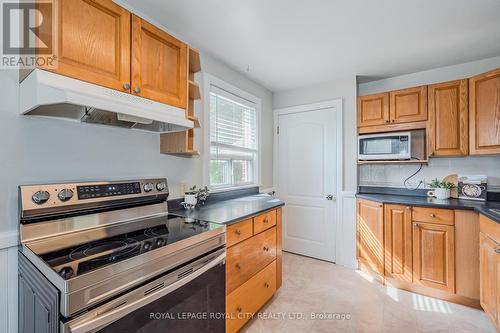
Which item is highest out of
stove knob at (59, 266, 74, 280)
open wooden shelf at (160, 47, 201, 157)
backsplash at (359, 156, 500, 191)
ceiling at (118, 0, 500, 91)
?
ceiling at (118, 0, 500, 91)

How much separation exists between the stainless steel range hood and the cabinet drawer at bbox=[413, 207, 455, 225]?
2.29 m

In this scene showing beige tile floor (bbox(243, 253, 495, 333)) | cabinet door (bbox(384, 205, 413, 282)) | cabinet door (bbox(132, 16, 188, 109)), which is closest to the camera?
cabinet door (bbox(132, 16, 188, 109))

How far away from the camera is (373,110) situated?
2.81m

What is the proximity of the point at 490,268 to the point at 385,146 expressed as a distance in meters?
1.40

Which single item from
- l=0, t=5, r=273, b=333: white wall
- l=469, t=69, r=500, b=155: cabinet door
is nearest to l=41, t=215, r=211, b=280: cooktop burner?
l=0, t=5, r=273, b=333: white wall

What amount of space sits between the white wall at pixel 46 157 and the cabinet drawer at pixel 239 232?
74cm

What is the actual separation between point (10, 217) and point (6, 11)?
1036 mm

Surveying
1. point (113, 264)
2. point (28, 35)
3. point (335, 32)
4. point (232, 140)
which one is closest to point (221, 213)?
point (113, 264)

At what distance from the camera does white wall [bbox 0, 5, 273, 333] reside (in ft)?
3.72

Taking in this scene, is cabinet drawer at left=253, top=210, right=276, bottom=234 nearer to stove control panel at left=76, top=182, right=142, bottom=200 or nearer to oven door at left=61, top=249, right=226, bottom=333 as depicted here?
oven door at left=61, top=249, right=226, bottom=333

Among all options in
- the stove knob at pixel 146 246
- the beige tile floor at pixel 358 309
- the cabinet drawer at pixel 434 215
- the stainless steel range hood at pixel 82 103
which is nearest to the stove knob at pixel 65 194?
the stainless steel range hood at pixel 82 103

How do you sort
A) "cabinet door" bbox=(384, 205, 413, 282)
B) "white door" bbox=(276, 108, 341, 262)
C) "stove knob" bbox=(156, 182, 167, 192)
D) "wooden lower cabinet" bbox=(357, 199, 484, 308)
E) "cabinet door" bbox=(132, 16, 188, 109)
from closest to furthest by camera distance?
"cabinet door" bbox=(132, 16, 188, 109) < "stove knob" bbox=(156, 182, 167, 192) < "wooden lower cabinet" bbox=(357, 199, 484, 308) < "cabinet door" bbox=(384, 205, 413, 282) < "white door" bbox=(276, 108, 341, 262)

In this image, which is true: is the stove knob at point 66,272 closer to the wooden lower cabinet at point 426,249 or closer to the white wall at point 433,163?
the wooden lower cabinet at point 426,249

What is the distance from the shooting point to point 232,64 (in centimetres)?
257
